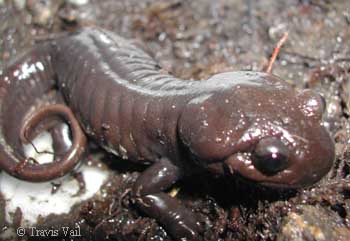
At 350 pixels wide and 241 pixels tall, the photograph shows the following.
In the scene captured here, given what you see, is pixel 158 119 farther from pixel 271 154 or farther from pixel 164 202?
pixel 271 154

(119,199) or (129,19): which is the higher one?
(129,19)

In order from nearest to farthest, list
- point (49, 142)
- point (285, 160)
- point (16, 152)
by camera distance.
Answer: point (285, 160) < point (16, 152) < point (49, 142)

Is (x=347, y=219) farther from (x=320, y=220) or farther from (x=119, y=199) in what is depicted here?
(x=119, y=199)

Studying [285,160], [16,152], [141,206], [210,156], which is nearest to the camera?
[285,160]

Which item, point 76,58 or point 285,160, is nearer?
point 285,160

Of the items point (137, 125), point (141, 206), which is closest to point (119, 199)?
point (141, 206)

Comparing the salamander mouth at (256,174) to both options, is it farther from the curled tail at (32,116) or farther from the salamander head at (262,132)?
the curled tail at (32,116)
